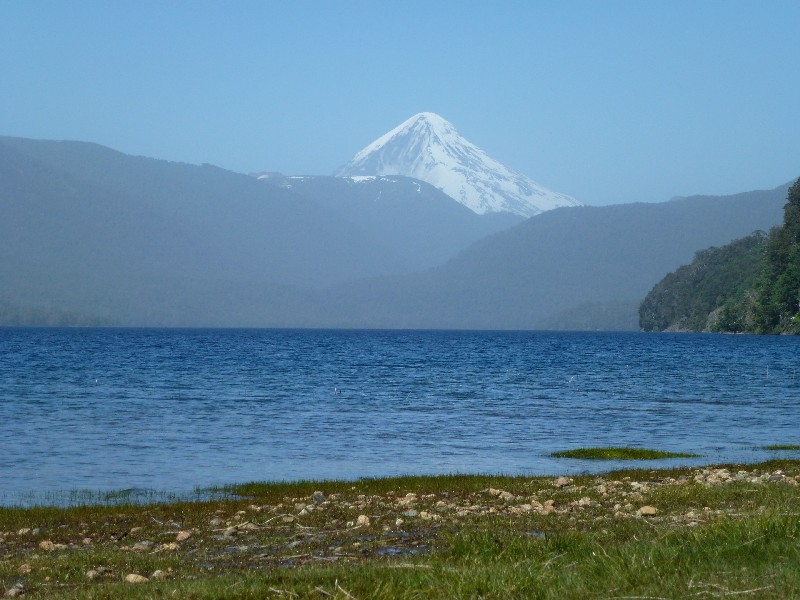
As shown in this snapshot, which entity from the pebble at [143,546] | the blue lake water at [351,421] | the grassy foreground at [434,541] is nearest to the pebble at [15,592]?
the grassy foreground at [434,541]

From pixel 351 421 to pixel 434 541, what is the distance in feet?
107

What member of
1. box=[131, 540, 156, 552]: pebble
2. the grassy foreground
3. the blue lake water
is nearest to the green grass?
the blue lake water

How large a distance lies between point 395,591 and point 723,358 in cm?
11915

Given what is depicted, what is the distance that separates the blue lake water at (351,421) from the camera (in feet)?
107

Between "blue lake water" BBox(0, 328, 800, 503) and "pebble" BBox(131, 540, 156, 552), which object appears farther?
"blue lake water" BBox(0, 328, 800, 503)

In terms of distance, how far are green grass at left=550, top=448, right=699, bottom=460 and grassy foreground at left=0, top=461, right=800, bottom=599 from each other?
774cm

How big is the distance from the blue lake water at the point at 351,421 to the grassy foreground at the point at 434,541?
18.6 feet

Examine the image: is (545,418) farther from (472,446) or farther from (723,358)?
(723,358)

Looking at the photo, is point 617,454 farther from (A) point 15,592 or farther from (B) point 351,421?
(A) point 15,592

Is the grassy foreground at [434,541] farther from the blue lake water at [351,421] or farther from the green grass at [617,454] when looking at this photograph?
the green grass at [617,454]

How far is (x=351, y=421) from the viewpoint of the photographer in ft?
159

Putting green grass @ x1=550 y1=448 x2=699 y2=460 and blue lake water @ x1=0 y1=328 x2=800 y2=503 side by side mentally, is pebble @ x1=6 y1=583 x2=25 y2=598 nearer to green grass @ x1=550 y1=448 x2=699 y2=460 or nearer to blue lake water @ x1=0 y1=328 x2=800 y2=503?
blue lake water @ x1=0 y1=328 x2=800 y2=503

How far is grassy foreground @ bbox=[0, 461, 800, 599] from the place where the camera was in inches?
424

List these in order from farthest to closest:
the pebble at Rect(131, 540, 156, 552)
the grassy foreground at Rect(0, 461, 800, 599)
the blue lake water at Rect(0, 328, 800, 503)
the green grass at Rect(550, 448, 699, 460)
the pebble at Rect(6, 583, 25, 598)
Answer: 1. the green grass at Rect(550, 448, 699, 460)
2. the blue lake water at Rect(0, 328, 800, 503)
3. the pebble at Rect(131, 540, 156, 552)
4. the pebble at Rect(6, 583, 25, 598)
5. the grassy foreground at Rect(0, 461, 800, 599)
